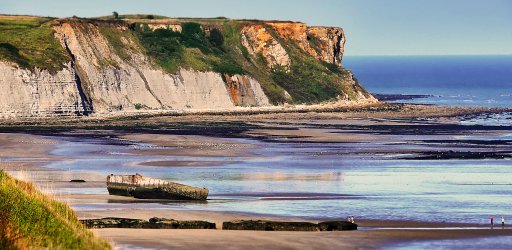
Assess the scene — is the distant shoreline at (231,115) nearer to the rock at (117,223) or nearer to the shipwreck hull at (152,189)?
the shipwreck hull at (152,189)

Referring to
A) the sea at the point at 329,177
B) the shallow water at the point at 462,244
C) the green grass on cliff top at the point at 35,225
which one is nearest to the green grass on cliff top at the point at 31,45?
the sea at the point at 329,177

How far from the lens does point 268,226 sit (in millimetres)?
38625

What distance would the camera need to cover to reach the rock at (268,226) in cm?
3853

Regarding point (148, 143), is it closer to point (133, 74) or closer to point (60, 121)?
point (60, 121)

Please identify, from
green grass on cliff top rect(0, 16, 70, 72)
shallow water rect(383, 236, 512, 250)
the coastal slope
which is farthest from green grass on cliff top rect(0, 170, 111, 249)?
green grass on cliff top rect(0, 16, 70, 72)

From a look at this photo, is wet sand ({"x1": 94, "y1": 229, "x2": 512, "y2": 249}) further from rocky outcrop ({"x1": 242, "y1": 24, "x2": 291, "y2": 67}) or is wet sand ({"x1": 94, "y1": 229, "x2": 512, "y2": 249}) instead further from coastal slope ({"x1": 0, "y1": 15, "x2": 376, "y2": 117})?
rocky outcrop ({"x1": 242, "y1": 24, "x2": 291, "y2": 67})

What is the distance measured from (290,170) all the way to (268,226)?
2383 cm

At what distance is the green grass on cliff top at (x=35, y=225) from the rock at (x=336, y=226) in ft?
38.5

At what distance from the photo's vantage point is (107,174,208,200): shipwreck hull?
48.6m

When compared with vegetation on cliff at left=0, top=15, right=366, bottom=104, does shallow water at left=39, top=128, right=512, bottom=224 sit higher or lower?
lower

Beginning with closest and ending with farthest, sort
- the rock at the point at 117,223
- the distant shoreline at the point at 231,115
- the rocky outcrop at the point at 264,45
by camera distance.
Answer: the rock at the point at 117,223 → the distant shoreline at the point at 231,115 → the rocky outcrop at the point at 264,45

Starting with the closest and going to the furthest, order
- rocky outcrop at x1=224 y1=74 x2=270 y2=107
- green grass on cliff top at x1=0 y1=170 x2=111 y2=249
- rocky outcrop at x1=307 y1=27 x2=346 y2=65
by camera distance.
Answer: green grass on cliff top at x1=0 y1=170 x2=111 y2=249 → rocky outcrop at x1=224 y1=74 x2=270 y2=107 → rocky outcrop at x1=307 y1=27 x2=346 y2=65

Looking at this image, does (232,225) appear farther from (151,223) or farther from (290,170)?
(290,170)

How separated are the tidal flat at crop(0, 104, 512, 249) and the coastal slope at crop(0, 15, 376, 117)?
5653 millimetres
